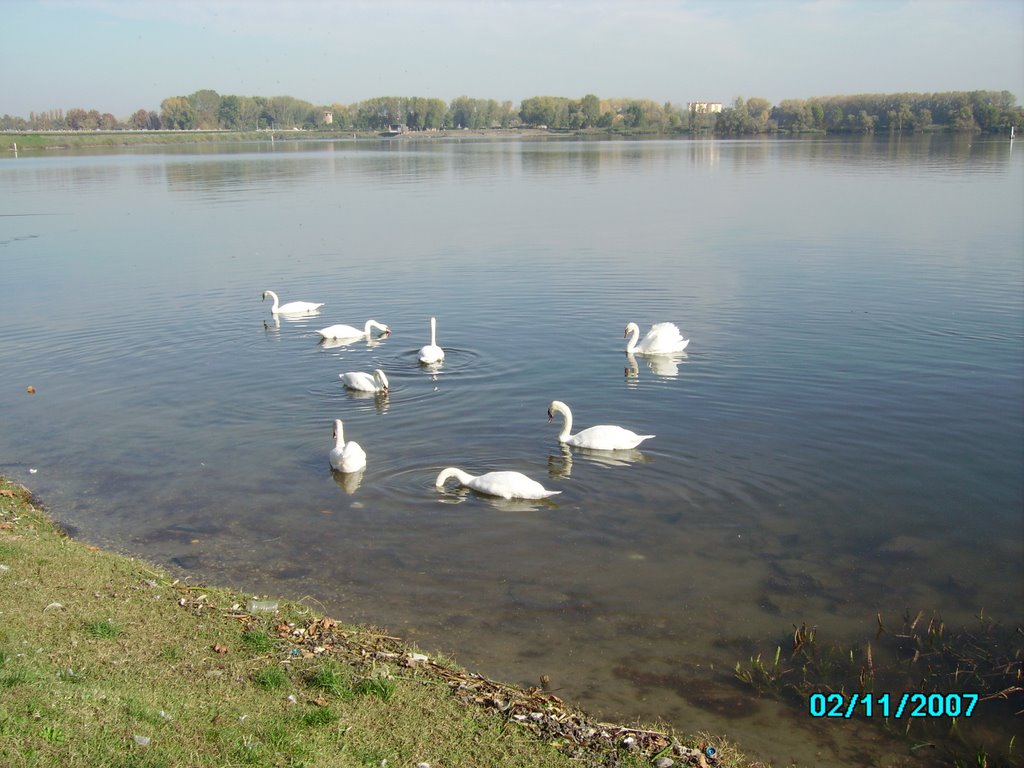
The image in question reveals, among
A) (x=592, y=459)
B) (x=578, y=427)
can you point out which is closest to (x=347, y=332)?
(x=578, y=427)

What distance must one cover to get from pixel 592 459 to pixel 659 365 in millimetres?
5301

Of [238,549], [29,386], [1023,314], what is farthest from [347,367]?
[1023,314]

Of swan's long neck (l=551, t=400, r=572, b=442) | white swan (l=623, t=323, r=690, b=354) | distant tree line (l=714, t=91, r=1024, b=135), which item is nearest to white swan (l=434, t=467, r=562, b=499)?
swan's long neck (l=551, t=400, r=572, b=442)

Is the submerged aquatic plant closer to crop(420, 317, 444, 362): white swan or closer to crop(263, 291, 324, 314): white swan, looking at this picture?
crop(420, 317, 444, 362): white swan

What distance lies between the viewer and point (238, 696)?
6762 millimetres

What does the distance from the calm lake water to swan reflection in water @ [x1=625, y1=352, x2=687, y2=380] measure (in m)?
0.09

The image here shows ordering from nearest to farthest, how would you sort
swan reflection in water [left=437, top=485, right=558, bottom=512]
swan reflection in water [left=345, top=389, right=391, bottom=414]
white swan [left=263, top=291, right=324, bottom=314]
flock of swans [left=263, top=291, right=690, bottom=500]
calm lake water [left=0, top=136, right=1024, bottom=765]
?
1. calm lake water [left=0, top=136, right=1024, bottom=765]
2. swan reflection in water [left=437, top=485, right=558, bottom=512]
3. flock of swans [left=263, top=291, right=690, bottom=500]
4. swan reflection in water [left=345, top=389, right=391, bottom=414]
5. white swan [left=263, top=291, right=324, bottom=314]

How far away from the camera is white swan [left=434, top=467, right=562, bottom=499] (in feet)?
39.3

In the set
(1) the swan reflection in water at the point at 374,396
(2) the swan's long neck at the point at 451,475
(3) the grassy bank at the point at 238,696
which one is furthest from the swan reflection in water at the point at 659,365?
(3) the grassy bank at the point at 238,696

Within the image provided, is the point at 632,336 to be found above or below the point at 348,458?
above

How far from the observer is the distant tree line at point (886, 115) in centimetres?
14812

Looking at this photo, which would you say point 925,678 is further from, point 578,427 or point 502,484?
point 578,427

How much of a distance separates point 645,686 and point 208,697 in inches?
148

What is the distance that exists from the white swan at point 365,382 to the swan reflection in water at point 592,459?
4366 mm
